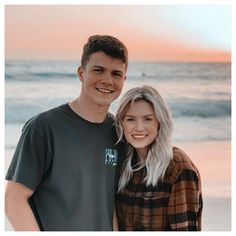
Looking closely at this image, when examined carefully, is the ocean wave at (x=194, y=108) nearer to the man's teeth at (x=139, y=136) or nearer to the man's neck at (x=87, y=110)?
the man's teeth at (x=139, y=136)

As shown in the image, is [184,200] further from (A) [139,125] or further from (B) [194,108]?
(B) [194,108]

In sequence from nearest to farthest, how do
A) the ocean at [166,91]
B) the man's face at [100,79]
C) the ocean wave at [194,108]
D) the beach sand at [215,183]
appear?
1. the man's face at [100,79]
2. the beach sand at [215,183]
3. the ocean at [166,91]
4. the ocean wave at [194,108]

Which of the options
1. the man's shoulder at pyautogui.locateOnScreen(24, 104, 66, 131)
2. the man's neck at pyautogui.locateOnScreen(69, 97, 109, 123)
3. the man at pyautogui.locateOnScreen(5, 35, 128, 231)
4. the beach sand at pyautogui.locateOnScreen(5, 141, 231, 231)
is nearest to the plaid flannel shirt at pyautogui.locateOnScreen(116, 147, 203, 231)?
the man at pyautogui.locateOnScreen(5, 35, 128, 231)

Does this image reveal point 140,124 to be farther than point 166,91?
No

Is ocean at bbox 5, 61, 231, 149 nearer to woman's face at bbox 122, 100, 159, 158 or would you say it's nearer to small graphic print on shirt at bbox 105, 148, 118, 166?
woman's face at bbox 122, 100, 159, 158

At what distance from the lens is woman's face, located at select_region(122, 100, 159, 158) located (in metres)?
1.65

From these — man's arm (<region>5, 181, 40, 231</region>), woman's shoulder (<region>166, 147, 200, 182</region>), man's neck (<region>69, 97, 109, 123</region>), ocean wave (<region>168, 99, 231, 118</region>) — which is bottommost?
man's arm (<region>5, 181, 40, 231</region>)

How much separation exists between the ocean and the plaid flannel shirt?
85 cm

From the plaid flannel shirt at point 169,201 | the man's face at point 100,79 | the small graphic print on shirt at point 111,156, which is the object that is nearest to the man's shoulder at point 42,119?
the man's face at point 100,79

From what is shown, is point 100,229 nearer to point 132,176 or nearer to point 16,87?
point 132,176

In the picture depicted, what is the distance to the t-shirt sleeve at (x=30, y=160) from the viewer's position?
58.9 inches

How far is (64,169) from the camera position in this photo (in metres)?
1.58

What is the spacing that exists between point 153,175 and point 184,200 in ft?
0.52

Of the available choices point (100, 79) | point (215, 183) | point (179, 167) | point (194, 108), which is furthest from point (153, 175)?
point (194, 108)
